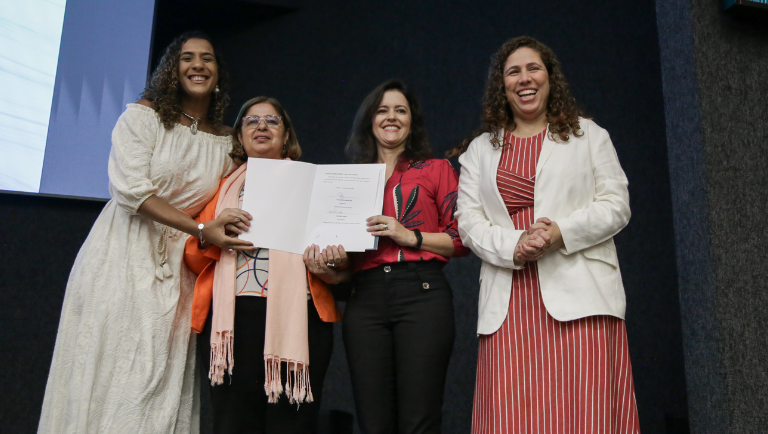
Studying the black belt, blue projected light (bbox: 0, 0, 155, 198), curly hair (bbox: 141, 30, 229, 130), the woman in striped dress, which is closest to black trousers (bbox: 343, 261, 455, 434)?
the black belt

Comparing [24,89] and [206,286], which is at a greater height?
[24,89]

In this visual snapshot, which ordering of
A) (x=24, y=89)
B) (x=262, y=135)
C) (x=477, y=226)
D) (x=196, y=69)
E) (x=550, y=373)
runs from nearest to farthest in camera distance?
(x=550, y=373)
(x=477, y=226)
(x=262, y=135)
(x=196, y=69)
(x=24, y=89)

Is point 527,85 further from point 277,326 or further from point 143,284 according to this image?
point 143,284

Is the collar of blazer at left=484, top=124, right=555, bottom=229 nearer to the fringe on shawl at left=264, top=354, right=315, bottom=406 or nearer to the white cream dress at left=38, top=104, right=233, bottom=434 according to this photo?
the fringe on shawl at left=264, top=354, right=315, bottom=406

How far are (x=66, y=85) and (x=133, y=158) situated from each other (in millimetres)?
1544

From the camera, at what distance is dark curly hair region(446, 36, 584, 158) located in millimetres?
1863

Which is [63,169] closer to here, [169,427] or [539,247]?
[169,427]

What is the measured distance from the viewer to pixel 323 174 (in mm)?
2082

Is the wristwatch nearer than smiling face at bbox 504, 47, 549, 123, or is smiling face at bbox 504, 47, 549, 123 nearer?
smiling face at bbox 504, 47, 549, 123

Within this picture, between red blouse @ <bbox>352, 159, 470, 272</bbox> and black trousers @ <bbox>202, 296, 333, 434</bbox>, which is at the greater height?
red blouse @ <bbox>352, 159, 470, 272</bbox>

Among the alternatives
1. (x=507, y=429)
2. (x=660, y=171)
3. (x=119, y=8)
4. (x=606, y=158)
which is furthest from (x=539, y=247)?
(x=119, y=8)

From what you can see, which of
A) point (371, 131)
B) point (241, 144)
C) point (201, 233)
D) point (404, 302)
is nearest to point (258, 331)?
point (201, 233)

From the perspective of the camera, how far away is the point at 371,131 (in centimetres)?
230

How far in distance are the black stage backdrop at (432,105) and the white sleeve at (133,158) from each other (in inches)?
53.7
